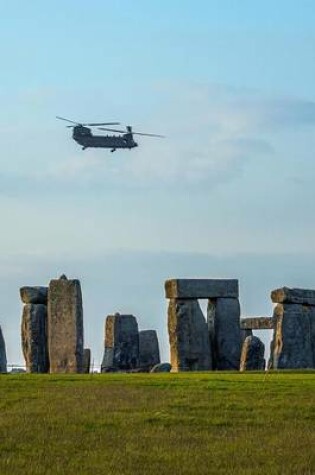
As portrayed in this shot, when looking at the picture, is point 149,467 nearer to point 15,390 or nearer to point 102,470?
point 102,470

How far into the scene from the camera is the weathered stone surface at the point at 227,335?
3894 centimetres

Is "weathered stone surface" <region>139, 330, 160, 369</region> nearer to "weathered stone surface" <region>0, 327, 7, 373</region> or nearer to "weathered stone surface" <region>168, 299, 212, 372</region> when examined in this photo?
"weathered stone surface" <region>168, 299, 212, 372</region>

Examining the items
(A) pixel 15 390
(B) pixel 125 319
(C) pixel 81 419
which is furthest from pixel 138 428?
(B) pixel 125 319

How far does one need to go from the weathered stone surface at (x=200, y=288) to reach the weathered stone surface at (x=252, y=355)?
6.03ft

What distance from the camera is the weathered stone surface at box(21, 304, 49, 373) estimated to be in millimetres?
37781

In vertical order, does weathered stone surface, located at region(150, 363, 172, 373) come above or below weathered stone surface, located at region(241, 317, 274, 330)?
below

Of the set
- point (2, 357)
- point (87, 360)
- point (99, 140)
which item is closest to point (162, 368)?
point (87, 360)

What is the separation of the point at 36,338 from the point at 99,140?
32729 millimetres

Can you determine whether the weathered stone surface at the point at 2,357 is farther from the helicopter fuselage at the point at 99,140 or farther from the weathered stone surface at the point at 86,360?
the helicopter fuselage at the point at 99,140

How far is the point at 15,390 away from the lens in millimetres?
26906

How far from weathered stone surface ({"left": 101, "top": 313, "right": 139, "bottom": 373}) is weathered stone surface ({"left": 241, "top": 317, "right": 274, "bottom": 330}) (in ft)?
17.1

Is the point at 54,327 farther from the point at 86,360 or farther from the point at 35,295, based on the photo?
the point at 86,360

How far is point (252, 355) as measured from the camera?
3700 cm

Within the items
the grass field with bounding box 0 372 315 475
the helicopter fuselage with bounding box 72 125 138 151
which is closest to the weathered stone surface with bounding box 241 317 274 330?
the grass field with bounding box 0 372 315 475
